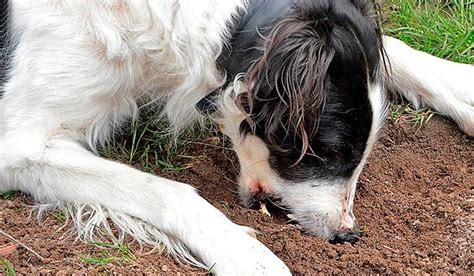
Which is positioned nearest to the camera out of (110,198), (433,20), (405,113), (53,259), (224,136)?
(53,259)

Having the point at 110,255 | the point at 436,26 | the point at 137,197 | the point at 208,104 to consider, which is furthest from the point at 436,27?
the point at 110,255

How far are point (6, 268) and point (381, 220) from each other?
1.66 meters

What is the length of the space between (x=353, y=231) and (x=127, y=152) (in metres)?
1.28

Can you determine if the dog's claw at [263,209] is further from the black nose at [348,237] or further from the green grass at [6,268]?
the green grass at [6,268]

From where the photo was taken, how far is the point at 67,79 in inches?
150

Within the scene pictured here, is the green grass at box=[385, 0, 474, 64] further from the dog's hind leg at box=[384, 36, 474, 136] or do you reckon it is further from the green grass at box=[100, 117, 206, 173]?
the green grass at box=[100, 117, 206, 173]

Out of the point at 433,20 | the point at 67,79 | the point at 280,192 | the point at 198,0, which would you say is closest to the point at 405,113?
the point at 433,20

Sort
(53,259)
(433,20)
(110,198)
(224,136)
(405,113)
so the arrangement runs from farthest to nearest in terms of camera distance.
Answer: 1. (433,20)
2. (405,113)
3. (224,136)
4. (110,198)
5. (53,259)

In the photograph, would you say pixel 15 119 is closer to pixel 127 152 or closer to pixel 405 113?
pixel 127 152

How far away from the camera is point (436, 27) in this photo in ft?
16.7

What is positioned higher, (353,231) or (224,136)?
(224,136)

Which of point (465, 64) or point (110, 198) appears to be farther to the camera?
point (465, 64)

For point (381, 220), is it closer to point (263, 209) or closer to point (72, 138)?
point (263, 209)

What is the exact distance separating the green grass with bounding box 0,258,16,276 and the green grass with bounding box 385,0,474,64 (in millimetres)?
2717
